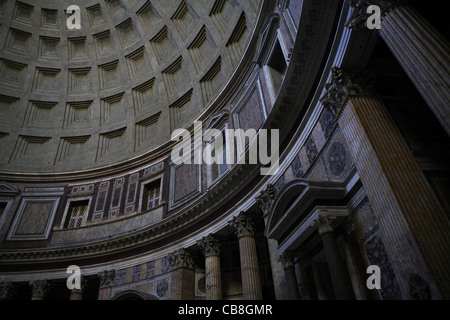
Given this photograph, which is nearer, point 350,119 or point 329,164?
point 350,119

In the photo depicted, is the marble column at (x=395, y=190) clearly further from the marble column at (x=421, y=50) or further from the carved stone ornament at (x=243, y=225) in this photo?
the carved stone ornament at (x=243, y=225)

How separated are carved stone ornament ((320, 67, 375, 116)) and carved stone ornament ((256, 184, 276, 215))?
11.2ft

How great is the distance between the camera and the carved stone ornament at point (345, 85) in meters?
5.35

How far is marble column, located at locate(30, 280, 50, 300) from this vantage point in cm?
1306

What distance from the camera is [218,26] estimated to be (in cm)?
1410

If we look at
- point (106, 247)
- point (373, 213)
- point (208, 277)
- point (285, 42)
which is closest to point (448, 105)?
point (373, 213)

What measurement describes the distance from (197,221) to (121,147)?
8763 mm

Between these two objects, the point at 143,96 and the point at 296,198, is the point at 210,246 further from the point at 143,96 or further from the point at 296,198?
the point at 143,96

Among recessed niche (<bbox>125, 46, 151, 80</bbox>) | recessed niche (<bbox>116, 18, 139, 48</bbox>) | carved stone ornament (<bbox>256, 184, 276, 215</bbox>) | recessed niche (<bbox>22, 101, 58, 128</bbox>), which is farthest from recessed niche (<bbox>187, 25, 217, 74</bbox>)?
recessed niche (<bbox>22, 101, 58, 128</bbox>)

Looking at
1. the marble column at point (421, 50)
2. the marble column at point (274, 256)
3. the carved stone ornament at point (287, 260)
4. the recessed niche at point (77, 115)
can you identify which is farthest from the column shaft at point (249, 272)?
the recessed niche at point (77, 115)

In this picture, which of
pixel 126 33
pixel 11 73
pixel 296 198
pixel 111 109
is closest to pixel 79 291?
pixel 111 109

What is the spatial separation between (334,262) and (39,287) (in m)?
14.1

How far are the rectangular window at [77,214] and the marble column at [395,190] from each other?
587 inches
